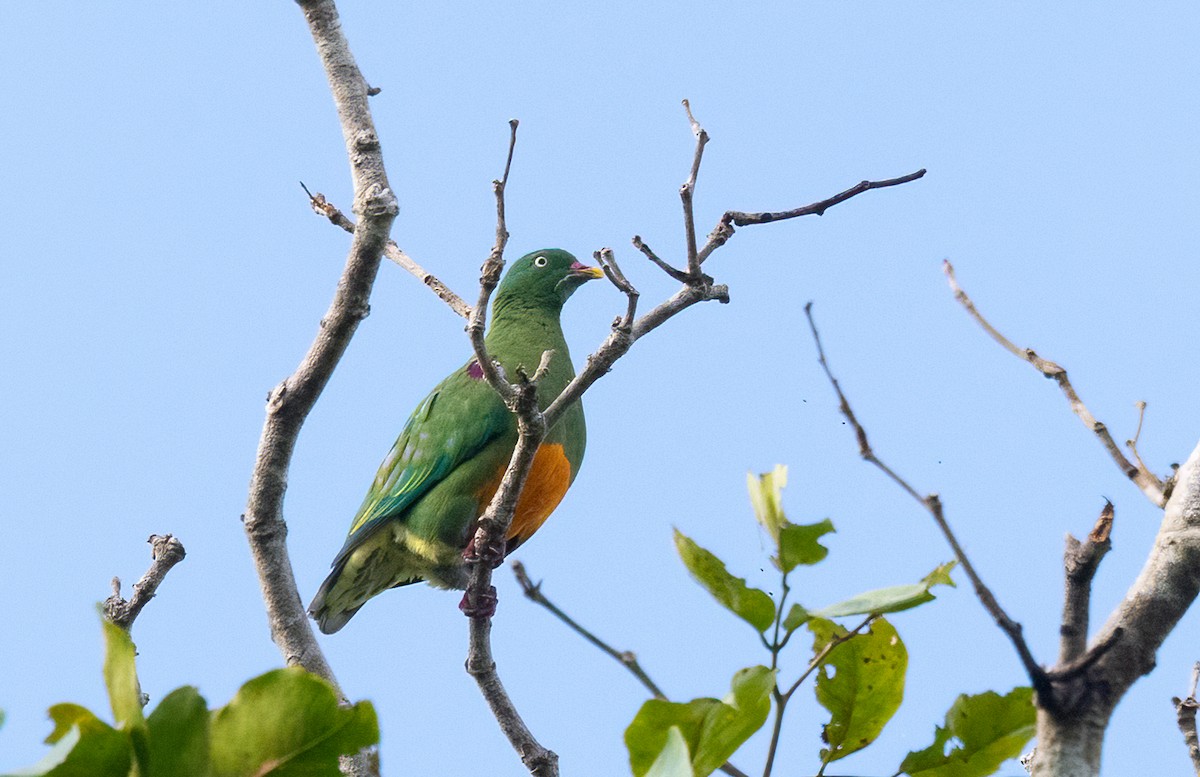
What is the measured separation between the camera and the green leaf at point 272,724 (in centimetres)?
127

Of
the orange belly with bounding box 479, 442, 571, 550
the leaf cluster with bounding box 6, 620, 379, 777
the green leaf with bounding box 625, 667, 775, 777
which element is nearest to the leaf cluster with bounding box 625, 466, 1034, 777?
the green leaf with bounding box 625, 667, 775, 777

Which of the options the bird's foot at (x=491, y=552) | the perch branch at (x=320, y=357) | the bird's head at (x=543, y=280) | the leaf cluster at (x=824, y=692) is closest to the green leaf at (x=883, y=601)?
the leaf cluster at (x=824, y=692)

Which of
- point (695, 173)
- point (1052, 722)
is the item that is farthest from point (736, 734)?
point (695, 173)

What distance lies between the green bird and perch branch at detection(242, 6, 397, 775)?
1.42m

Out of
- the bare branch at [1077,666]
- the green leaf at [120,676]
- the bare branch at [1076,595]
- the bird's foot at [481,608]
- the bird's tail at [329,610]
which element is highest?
the bird's tail at [329,610]

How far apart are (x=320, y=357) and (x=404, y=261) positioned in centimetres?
Result: 150

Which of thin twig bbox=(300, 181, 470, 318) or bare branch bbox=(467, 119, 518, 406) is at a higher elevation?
thin twig bbox=(300, 181, 470, 318)

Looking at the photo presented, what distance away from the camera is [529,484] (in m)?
5.09

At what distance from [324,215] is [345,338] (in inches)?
63.1

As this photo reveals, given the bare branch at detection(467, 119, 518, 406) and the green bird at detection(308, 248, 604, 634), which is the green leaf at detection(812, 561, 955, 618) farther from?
the green bird at detection(308, 248, 604, 634)

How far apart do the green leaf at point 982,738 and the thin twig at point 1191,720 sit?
53.6 inches

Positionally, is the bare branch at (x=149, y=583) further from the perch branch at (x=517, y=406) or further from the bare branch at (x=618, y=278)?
the bare branch at (x=618, y=278)

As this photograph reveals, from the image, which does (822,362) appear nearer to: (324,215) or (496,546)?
(496,546)

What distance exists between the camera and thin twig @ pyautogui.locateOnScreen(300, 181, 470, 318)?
15.3 ft
